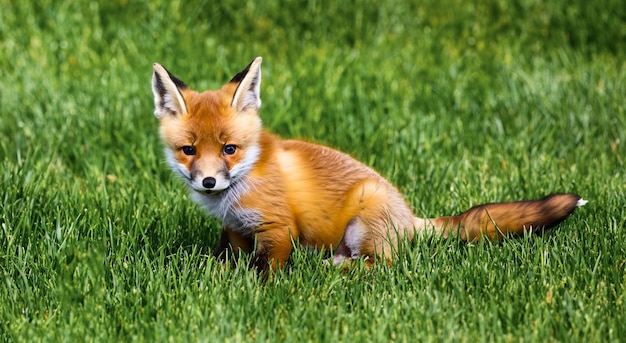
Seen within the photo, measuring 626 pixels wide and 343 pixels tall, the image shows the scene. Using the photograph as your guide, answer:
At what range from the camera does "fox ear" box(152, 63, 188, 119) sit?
14.6 ft

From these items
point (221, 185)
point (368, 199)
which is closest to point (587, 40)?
point (368, 199)

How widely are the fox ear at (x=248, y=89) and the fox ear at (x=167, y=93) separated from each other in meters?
0.29

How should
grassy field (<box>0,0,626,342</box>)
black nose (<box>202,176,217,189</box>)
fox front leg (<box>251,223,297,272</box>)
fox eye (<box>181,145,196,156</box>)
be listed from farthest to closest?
fox front leg (<box>251,223,297,272</box>)
fox eye (<box>181,145,196,156</box>)
black nose (<box>202,176,217,189</box>)
grassy field (<box>0,0,626,342</box>)

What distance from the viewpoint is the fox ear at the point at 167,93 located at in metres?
4.45

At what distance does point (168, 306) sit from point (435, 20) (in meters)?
6.37

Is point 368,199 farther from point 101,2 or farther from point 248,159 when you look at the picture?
point 101,2

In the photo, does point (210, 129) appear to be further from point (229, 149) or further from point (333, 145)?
point (333, 145)

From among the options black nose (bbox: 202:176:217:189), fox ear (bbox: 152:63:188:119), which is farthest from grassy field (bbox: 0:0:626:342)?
fox ear (bbox: 152:63:188:119)

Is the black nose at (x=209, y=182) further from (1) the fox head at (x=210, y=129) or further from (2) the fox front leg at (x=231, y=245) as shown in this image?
(2) the fox front leg at (x=231, y=245)

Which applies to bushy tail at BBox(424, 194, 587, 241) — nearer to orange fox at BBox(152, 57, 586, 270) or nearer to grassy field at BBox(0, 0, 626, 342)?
orange fox at BBox(152, 57, 586, 270)

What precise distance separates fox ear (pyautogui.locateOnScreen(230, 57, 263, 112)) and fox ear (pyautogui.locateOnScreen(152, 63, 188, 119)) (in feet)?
0.95

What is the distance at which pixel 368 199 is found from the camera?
467cm

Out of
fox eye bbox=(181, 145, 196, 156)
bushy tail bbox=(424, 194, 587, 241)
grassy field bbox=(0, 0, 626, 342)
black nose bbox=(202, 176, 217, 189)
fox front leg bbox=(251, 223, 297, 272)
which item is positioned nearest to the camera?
grassy field bbox=(0, 0, 626, 342)

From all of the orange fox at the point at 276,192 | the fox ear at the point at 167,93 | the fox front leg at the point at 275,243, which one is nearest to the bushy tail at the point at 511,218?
the orange fox at the point at 276,192
